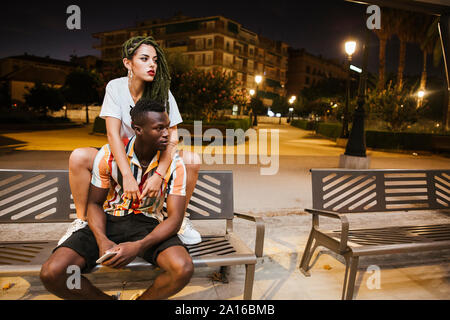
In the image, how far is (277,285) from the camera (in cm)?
298

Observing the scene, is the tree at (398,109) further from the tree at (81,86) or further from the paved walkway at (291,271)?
the tree at (81,86)

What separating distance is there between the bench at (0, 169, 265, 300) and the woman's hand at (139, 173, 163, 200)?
0.44 metres

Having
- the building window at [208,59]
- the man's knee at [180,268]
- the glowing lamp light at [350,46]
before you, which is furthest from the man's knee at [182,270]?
the building window at [208,59]

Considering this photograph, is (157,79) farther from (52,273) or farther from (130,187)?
(52,273)

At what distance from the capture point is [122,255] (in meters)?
1.99

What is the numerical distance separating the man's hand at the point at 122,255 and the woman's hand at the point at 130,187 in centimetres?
36

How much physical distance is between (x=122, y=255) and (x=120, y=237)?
1.13 feet

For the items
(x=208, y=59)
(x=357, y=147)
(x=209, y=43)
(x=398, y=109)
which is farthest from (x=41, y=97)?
(x=209, y=43)

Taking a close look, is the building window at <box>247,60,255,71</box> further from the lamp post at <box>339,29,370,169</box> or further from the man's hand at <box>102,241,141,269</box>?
the man's hand at <box>102,241,141,269</box>

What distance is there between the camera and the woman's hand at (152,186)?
2.26m

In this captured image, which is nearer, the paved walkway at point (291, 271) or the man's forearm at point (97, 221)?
the man's forearm at point (97, 221)
